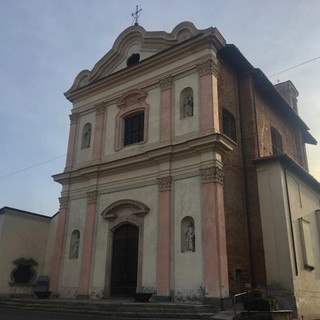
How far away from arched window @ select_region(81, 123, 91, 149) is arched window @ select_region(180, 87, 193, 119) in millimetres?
5473

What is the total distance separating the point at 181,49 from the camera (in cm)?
1584

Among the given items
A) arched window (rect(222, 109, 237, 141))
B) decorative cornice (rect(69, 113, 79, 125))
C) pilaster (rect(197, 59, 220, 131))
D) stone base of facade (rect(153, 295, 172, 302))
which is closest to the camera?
stone base of facade (rect(153, 295, 172, 302))

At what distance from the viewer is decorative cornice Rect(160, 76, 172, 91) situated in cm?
1592

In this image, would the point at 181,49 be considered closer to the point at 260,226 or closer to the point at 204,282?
the point at 260,226

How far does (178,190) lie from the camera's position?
45.5 ft

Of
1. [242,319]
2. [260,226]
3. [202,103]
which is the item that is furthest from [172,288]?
[202,103]

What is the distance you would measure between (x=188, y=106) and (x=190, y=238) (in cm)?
537

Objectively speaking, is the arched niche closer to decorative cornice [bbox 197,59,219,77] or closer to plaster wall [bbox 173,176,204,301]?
plaster wall [bbox 173,176,204,301]

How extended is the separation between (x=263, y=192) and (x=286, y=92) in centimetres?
1186

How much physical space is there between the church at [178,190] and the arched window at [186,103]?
0.14 feet

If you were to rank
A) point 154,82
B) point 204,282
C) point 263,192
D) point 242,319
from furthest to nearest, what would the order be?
1. point 154,82
2. point 263,192
3. point 204,282
4. point 242,319

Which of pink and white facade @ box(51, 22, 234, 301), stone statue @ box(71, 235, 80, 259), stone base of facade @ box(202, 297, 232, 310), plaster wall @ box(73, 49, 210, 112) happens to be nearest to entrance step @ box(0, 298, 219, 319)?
stone base of facade @ box(202, 297, 232, 310)

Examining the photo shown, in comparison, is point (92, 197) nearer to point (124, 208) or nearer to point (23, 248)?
point (124, 208)

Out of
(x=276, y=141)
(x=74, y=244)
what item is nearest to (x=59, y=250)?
(x=74, y=244)
